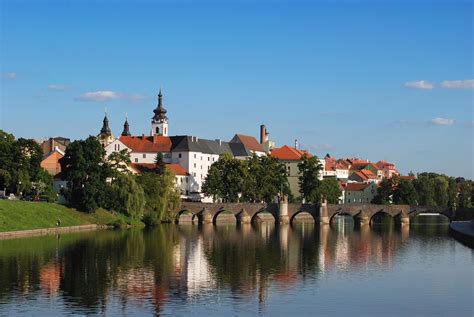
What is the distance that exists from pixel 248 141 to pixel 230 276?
121 metres

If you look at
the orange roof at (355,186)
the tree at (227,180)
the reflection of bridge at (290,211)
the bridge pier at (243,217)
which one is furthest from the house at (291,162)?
the bridge pier at (243,217)

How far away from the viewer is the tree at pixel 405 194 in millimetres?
151000

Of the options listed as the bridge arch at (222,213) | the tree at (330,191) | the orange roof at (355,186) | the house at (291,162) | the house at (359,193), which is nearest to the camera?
the bridge arch at (222,213)

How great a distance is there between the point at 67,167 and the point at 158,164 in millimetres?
27729

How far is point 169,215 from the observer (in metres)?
105

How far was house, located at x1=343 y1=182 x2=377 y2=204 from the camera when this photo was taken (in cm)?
18450

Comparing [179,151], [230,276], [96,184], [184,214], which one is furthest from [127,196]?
[179,151]

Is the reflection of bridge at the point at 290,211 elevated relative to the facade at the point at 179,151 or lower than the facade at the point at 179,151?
lower

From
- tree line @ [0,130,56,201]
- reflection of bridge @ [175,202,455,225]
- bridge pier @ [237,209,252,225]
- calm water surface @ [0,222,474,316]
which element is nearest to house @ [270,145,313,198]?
reflection of bridge @ [175,202,455,225]

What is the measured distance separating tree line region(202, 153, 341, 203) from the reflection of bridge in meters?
4.19

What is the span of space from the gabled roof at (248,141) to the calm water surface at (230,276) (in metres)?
85.9

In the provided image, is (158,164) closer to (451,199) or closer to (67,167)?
(67,167)

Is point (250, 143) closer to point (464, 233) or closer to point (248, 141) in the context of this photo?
point (248, 141)

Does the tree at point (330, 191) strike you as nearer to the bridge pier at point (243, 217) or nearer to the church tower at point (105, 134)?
the bridge pier at point (243, 217)
